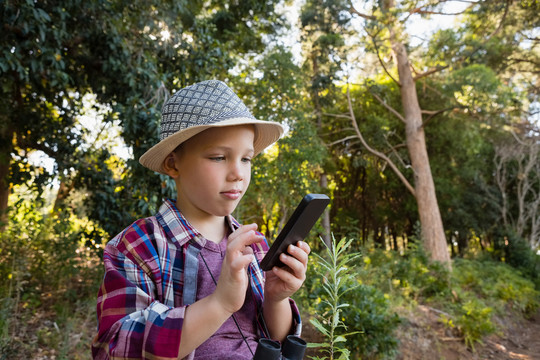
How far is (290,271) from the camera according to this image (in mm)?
1137

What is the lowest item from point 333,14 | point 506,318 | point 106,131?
point 506,318

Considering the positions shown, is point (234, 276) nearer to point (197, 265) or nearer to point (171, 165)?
point (197, 265)

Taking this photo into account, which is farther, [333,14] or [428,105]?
[428,105]

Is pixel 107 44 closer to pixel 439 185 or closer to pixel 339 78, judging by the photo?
pixel 339 78

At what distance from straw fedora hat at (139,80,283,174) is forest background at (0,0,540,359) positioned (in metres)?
0.50

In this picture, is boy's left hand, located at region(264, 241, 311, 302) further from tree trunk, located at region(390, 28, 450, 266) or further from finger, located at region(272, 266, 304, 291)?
tree trunk, located at region(390, 28, 450, 266)

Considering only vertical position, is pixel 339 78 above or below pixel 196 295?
above

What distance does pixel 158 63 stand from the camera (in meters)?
4.62

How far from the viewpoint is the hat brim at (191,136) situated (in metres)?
1.13

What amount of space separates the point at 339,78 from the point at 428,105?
4.31 m

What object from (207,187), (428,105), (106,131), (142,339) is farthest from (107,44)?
(428,105)

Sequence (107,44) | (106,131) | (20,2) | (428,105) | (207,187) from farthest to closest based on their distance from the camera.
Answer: (428,105) < (106,131) < (107,44) < (20,2) < (207,187)

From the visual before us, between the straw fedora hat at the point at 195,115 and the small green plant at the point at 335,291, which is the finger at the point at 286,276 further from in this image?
the straw fedora hat at the point at 195,115

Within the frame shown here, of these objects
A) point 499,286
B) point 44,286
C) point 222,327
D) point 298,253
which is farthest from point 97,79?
point 499,286
